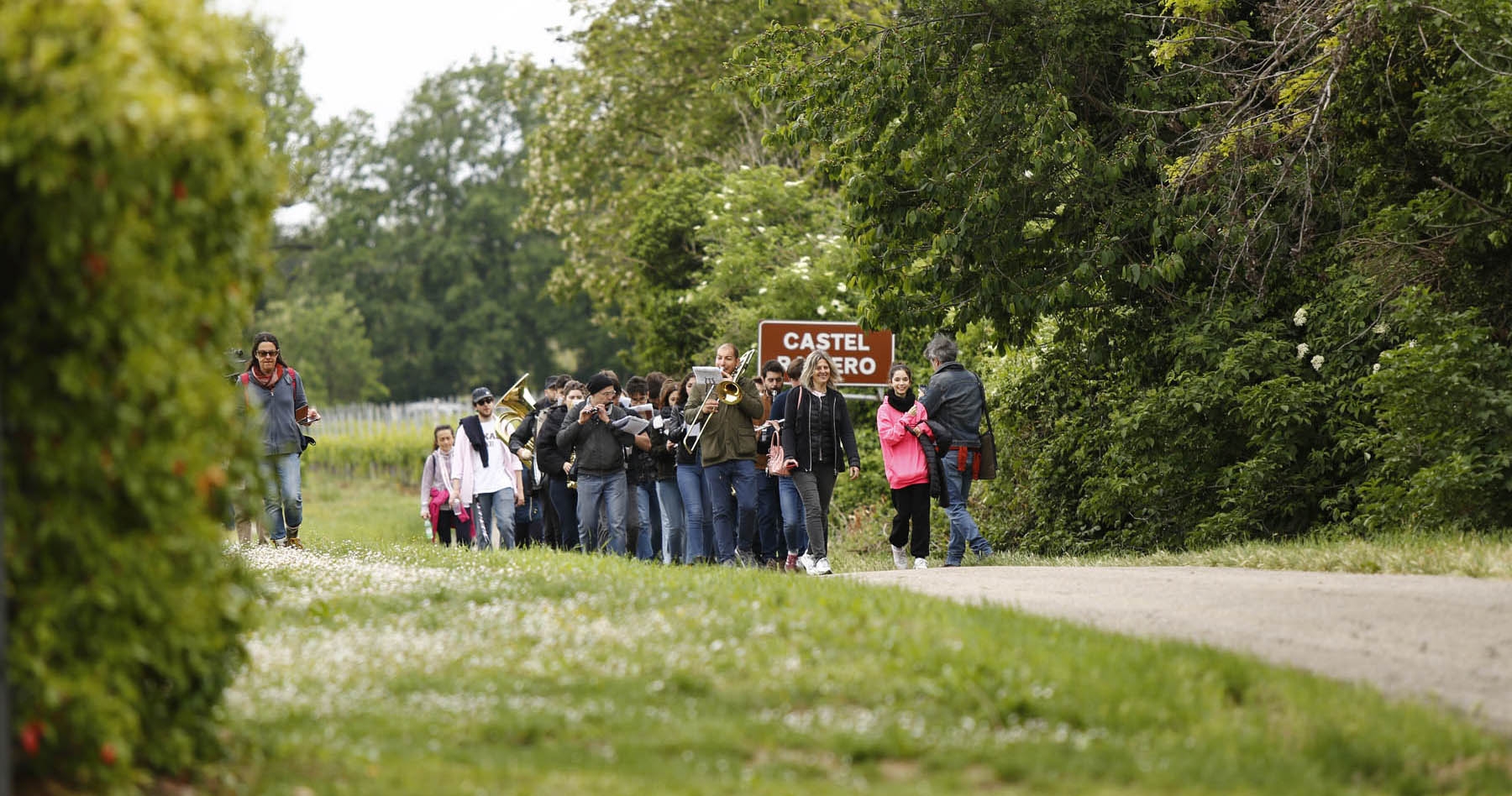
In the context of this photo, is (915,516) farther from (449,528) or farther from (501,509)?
(449,528)

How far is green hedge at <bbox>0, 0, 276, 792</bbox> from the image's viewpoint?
477 cm

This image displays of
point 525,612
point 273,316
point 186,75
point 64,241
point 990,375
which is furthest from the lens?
point 273,316

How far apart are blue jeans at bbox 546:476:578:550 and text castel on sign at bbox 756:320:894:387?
3203 mm

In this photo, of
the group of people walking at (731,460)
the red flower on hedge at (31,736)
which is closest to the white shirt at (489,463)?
the group of people walking at (731,460)

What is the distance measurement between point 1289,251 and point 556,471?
7.48 metres

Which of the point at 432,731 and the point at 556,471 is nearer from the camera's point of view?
the point at 432,731

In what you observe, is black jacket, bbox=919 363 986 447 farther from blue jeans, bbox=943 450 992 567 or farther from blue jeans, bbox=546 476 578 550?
blue jeans, bbox=546 476 578 550

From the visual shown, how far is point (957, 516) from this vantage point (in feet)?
47.4

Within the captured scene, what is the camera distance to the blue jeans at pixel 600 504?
1503cm

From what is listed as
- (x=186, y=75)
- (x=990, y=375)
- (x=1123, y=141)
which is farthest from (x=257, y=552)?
(x=990, y=375)

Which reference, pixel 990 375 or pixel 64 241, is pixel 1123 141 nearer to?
pixel 990 375

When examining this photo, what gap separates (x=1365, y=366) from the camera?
14.6 m

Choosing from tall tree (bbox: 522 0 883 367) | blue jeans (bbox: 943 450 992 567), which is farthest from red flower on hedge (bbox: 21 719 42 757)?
tall tree (bbox: 522 0 883 367)

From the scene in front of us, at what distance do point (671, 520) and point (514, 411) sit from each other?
15.7 ft
